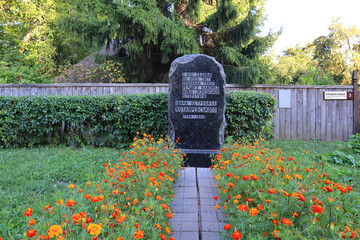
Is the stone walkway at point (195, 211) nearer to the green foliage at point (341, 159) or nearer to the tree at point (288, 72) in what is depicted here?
the green foliage at point (341, 159)

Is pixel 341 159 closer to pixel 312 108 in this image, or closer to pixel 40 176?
pixel 312 108

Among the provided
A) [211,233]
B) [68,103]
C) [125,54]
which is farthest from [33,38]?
[211,233]

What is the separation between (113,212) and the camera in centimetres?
201

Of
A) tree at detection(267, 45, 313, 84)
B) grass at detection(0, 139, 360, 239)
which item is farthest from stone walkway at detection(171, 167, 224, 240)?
tree at detection(267, 45, 313, 84)

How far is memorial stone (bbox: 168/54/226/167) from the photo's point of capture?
5656 mm

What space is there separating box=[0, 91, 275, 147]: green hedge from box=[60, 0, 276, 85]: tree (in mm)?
2195

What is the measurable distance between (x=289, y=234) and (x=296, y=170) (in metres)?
1.24

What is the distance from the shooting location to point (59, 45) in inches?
642

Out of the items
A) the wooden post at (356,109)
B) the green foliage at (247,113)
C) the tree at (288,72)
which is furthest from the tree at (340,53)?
the green foliage at (247,113)

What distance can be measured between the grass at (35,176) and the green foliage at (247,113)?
121 inches

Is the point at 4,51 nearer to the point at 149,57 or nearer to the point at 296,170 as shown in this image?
the point at 149,57

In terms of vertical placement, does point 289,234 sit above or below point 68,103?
below

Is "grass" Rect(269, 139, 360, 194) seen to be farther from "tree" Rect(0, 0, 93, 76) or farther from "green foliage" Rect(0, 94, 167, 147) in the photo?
"tree" Rect(0, 0, 93, 76)

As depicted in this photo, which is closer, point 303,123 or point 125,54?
point 303,123
